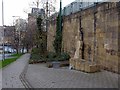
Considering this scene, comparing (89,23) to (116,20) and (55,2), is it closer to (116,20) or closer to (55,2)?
(116,20)

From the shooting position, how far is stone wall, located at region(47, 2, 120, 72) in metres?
13.7

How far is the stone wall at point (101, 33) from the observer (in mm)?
13655

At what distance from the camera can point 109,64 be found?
14227 mm

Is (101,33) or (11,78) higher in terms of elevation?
(101,33)

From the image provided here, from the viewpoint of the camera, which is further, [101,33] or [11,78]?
[101,33]

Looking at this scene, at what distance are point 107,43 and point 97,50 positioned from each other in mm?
1537

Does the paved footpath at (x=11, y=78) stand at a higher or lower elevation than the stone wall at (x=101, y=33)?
lower

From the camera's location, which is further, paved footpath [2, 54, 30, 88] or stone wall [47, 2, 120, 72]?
stone wall [47, 2, 120, 72]

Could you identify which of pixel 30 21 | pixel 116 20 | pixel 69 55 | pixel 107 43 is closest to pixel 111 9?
pixel 116 20

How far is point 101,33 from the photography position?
50.9 ft

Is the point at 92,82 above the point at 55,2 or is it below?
below

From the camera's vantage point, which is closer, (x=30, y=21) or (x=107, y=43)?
(x=107, y=43)

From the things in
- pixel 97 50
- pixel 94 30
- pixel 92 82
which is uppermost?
pixel 94 30

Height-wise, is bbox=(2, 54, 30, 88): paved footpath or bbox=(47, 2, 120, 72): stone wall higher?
bbox=(47, 2, 120, 72): stone wall
